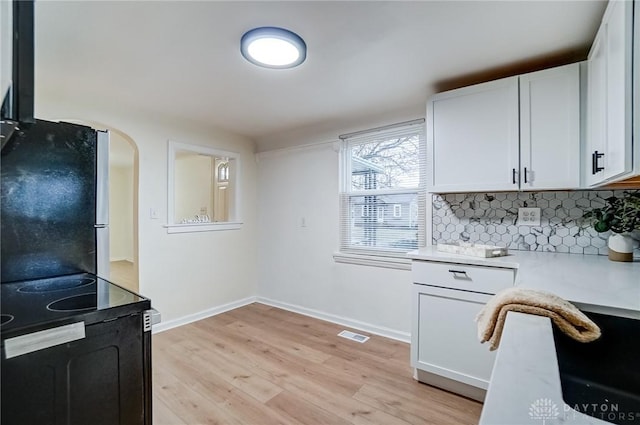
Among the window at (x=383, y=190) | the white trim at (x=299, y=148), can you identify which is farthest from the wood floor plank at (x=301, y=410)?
→ the white trim at (x=299, y=148)

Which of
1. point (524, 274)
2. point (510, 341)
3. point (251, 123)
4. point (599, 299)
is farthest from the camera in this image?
point (251, 123)

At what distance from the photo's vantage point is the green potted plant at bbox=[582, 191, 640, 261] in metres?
1.73

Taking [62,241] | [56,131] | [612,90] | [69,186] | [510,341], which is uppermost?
[612,90]

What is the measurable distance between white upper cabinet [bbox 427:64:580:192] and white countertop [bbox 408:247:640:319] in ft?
1.53

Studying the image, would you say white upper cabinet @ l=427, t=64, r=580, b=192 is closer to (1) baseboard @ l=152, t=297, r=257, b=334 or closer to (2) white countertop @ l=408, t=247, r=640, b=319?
(2) white countertop @ l=408, t=247, r=640, b=319

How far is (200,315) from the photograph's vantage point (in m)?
3.42

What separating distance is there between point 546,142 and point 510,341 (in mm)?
1647

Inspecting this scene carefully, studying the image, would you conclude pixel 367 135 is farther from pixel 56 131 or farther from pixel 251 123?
pixel 56 131

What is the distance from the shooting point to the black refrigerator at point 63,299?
0.83m

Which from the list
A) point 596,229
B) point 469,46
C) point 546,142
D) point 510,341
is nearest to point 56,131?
point 510,341

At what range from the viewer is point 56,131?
4.82 feet

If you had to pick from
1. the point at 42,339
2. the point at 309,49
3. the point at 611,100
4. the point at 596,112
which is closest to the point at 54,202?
the point at 42,339

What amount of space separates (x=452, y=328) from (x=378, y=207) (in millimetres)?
1382

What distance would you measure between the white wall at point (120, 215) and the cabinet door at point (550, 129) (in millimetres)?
8167
